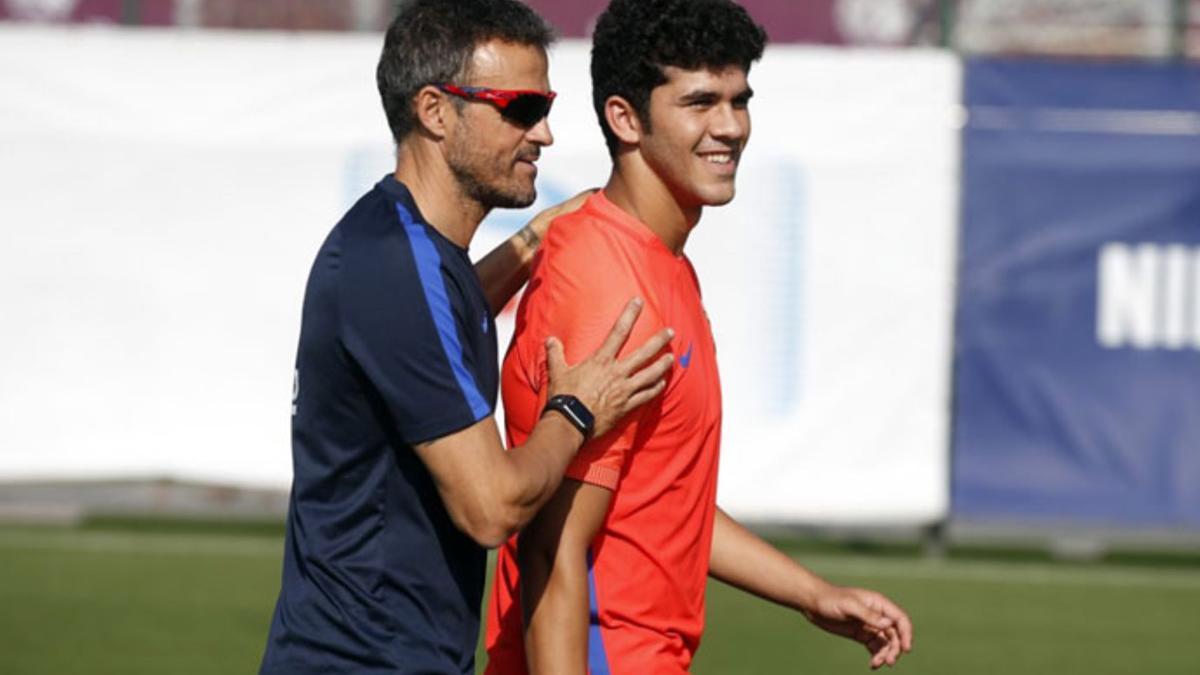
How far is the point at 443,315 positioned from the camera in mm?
3787

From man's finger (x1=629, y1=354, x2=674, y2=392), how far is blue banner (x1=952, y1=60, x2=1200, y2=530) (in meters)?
7.73

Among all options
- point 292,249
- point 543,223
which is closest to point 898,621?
point 543,223

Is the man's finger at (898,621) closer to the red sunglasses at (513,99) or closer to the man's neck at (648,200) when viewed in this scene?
the man's neck at (648,200)

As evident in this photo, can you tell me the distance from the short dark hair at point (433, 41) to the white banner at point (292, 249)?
23.5ft

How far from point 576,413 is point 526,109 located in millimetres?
638

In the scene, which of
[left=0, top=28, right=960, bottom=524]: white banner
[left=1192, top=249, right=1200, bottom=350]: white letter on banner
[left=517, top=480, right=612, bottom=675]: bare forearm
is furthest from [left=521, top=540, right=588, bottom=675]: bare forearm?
[left=1192, top=249, right=1200, bottom=350]: white letter on banner

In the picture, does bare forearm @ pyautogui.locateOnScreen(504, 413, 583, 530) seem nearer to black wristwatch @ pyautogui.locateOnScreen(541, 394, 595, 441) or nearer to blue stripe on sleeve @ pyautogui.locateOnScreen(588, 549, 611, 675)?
black wristwatch @ pyautogui.locateOnScreen(541, 394, 595, 441)

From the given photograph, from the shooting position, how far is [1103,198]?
11.4 m

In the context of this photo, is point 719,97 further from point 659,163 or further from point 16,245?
point 16,245

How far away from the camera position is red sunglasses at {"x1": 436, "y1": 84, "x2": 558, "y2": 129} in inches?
158

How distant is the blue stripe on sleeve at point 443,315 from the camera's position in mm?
3770

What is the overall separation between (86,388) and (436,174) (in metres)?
8.04

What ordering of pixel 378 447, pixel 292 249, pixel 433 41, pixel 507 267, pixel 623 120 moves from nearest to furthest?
pixel 378 447
pixel 433 41
pixel 623 120
pixel 507 267
pixel 292 249

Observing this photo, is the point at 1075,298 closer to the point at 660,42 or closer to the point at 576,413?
the point at 660,42
